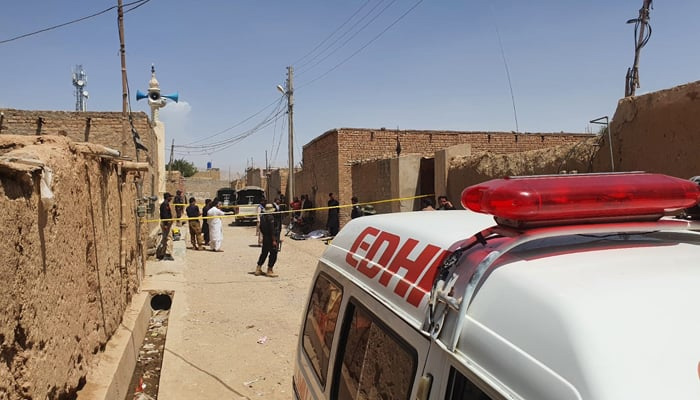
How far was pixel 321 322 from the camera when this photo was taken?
2.58 metres

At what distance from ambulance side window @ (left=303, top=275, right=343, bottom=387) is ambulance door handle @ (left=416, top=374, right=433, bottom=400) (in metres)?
0.96

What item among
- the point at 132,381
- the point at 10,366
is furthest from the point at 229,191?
the point at 10,366

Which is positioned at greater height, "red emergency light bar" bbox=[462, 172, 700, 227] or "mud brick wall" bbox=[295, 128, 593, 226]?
"mud brick wall" bbox=[295, 128, 593, 226]

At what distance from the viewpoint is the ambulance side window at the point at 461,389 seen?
119 cm

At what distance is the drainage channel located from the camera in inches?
207

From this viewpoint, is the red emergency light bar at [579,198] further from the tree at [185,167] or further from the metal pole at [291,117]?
the tree at [185,167]

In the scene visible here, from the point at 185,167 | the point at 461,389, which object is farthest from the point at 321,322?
the point at 185,167

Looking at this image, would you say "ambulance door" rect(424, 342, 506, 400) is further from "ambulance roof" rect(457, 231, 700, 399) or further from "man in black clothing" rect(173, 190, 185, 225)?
"man in black clothing" rect(173, 190, 185, 225)

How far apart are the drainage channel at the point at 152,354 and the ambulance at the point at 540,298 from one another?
4.15m

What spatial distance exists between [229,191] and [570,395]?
35.4 metres

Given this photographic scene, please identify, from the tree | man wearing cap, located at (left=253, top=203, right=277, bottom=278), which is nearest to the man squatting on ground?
man wearing cap, located at (left=253, top=203, right=277, bottom=278)

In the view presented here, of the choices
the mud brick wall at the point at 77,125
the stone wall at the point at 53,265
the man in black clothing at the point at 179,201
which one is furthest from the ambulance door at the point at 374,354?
the man in black clothing at the point at 179,201

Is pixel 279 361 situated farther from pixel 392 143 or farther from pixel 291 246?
pixel 392 143

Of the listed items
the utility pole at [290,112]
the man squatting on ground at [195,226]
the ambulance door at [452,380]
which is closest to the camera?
the ambulance door at [452,380]
